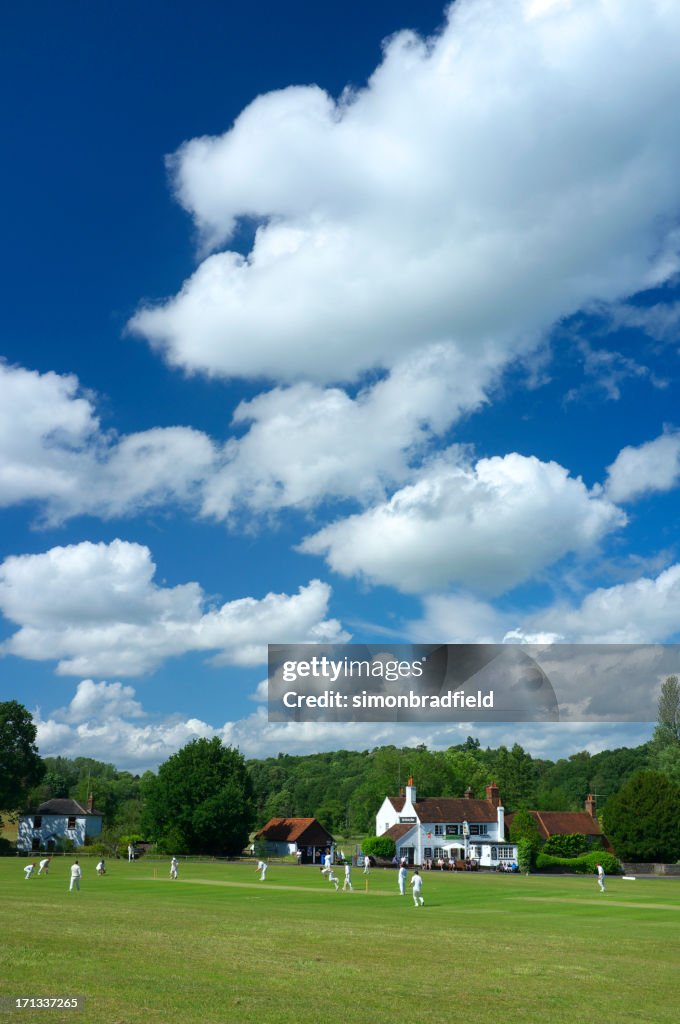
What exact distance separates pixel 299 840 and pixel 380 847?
11.4 metres

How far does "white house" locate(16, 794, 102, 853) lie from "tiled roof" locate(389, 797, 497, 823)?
37.0m

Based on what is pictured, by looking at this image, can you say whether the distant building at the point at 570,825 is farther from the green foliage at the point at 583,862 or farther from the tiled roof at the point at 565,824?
the green foliage at the point at 583,862

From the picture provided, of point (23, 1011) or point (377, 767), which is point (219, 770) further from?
point (23, 1011)

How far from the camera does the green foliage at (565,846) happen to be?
287 feet

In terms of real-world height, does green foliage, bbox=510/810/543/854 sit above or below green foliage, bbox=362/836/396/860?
above

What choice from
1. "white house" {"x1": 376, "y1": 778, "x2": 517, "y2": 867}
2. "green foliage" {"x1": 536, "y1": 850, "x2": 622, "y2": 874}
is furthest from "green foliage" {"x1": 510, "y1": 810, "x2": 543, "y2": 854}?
"white house" {"x1": 376, "y1": 778, "x2": 517, "y2": 867}

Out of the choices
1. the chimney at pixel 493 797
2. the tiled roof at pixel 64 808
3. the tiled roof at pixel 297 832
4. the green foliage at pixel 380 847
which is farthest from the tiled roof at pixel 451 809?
the tiled roof at pixel 64 808

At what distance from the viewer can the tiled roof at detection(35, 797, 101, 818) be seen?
359ft

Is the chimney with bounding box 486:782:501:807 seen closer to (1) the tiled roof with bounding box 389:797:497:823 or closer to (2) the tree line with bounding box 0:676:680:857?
(1) the tiled roof with bounding box 389:797:497:823

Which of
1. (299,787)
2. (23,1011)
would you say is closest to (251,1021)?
(23,1011)

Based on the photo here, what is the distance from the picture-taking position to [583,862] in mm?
82875

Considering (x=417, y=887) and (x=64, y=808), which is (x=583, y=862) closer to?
(x=417, y=887)

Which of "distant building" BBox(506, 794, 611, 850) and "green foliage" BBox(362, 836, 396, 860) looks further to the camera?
"distant building" BBox(506, 794, 611, 850)

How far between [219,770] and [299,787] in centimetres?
9772
